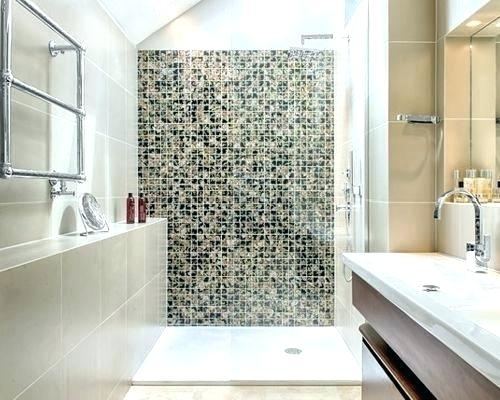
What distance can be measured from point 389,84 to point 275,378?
5.36 ft

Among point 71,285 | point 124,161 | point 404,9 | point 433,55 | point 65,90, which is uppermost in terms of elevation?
point 404,9

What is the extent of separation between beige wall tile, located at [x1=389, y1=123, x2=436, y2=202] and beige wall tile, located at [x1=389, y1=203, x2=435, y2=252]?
46mm

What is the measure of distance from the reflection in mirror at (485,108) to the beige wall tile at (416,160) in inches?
7.0

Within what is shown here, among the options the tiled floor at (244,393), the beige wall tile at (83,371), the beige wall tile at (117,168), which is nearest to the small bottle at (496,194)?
the tiled floor at (244,393)

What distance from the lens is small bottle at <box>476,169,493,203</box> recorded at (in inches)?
65.3

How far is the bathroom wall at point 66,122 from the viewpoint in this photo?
152 cm

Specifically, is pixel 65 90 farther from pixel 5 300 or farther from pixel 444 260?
pixel 444 260

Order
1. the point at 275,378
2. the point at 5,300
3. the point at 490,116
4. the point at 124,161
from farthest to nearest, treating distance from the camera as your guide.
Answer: the point at 124,161 → the point at 275,378 → the point at 490,116 → the point at 5,300

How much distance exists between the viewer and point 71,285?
1439mm

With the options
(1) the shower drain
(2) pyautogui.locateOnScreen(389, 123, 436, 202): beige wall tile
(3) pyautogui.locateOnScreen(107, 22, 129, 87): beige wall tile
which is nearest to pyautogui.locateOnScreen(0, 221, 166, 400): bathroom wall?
(1) the shower drain

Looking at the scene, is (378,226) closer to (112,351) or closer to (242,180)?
(242,180)

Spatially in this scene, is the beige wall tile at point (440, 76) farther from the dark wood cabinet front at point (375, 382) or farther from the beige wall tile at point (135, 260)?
the beige wall tile at point (135, 260)

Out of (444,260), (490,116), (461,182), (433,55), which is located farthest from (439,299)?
(433,55)

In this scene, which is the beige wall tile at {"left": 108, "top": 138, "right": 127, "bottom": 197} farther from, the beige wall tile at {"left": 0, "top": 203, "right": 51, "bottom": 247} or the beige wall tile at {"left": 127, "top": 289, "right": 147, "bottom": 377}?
the beige wall tile at {"left": 0, "top": 203, "right": 51, "bottom": 247}
